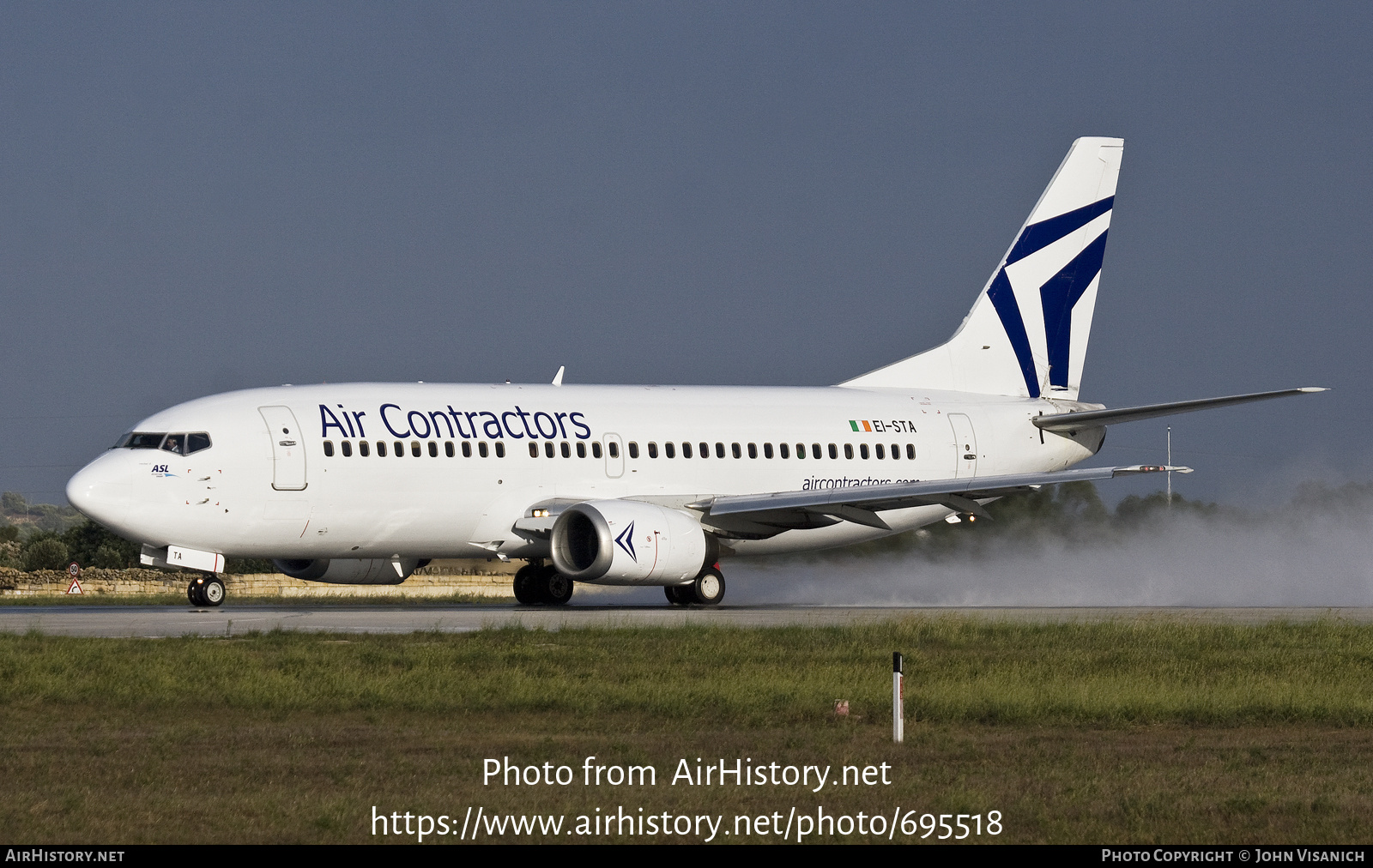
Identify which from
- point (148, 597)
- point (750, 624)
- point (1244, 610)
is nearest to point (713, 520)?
point (750, 624)

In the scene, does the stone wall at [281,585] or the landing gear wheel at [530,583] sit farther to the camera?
the stone wall at [281,585]

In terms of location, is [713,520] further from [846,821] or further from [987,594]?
[846,821]

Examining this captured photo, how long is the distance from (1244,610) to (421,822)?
82.3 ft

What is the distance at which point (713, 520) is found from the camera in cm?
3216

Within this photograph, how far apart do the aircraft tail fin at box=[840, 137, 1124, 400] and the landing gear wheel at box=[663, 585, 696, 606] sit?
763 cm

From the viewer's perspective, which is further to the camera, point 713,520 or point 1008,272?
point 1008,272

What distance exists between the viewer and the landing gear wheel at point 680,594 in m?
32.3

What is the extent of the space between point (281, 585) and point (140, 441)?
91.1ft

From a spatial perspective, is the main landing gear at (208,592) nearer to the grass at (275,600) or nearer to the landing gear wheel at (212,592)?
the landing gear wheel at (212,592)

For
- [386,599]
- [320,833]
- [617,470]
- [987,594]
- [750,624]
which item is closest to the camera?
[320,833]

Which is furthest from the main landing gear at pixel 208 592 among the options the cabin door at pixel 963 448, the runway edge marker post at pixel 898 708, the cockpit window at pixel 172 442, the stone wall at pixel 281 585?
the runway edge marker post at pixel 898 708

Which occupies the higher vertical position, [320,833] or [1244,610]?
[320,833]

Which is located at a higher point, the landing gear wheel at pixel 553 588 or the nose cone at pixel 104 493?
the nose cone at pixel 104 493

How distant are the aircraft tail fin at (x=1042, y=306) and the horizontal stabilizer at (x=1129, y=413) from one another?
183cm
